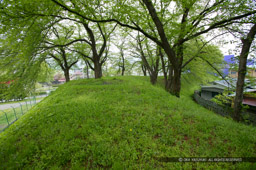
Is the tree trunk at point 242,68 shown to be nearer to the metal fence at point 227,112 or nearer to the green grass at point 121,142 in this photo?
the metal fence at point 227,112

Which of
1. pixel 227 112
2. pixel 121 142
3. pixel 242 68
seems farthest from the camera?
pixel 227 112

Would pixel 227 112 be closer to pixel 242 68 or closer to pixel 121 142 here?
pixel 242 68

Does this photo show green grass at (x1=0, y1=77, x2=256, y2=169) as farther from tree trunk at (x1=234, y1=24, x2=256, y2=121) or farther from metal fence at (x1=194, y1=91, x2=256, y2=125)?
metal fence at (x1=194, y1=91, x2=256, y2=125)

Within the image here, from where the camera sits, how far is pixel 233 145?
8.30ft

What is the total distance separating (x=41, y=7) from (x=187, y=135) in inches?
286

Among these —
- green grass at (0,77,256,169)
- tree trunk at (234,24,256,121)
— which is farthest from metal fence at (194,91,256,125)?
green grass at (0,77,256,169)

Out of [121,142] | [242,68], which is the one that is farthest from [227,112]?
[121,142]

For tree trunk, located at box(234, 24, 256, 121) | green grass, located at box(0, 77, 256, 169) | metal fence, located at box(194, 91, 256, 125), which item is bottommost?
metal fence, located at box(194, 91, 256, 125)

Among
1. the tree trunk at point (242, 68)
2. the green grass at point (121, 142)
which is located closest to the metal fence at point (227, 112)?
the tree trunk at point (242, 68)

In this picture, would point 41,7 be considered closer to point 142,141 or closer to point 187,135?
point 142,141

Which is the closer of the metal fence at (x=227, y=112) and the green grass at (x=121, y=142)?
the green grass at (x=121, y=142)

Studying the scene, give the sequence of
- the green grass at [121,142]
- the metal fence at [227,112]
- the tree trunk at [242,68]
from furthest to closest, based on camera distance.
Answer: the metal fence at [227,112], the tree trunk at [242,68], the green grass at [121,142]

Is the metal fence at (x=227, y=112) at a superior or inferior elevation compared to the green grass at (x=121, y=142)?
inferior

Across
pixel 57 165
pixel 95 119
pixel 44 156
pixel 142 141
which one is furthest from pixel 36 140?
pixel 142 141
